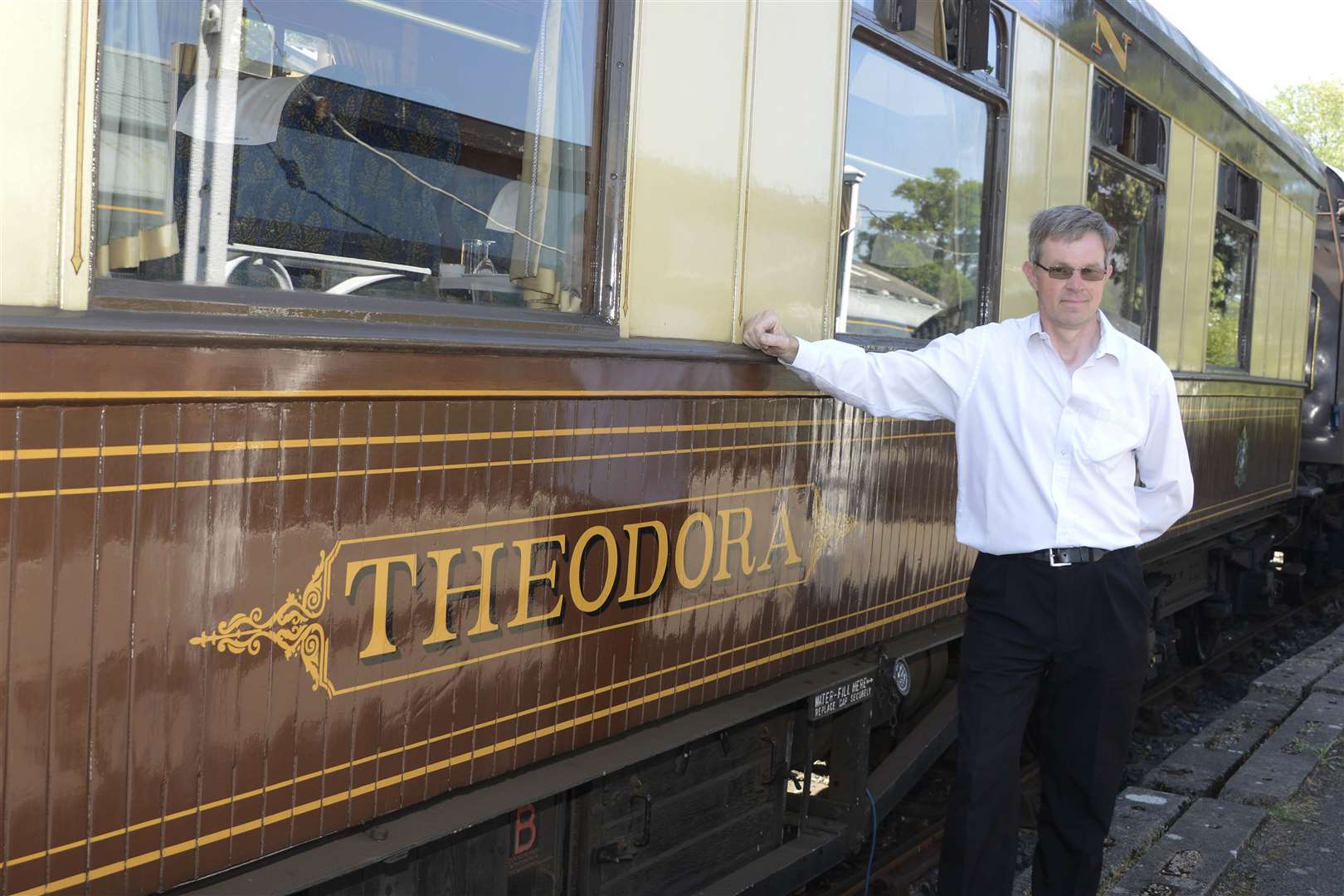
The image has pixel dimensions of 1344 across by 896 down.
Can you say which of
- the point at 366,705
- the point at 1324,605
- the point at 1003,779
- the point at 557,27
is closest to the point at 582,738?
the point at 366,705

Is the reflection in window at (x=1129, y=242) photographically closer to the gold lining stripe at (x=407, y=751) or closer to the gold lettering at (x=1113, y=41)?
the gold lettering at (x=1113, y=41)

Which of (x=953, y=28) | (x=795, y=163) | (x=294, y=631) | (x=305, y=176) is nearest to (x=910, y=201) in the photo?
(x=953, y=28)

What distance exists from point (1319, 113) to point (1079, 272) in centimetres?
4903

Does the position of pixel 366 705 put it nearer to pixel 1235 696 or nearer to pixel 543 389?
pixel 543 389

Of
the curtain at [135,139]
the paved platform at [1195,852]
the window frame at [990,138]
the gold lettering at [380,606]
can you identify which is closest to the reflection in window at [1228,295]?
the paved platform at [1195,852]

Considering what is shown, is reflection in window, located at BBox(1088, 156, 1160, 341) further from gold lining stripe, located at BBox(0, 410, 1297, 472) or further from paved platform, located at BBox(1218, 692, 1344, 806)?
gold lining stripe, located at BBox(0, 410, 1297, 472)

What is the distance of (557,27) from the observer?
2.58 meters

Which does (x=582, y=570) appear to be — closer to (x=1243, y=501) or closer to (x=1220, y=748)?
(x=1220, y=748)

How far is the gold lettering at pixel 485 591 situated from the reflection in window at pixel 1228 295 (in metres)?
5.18

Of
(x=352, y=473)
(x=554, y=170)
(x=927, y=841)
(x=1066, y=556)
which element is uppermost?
(x=554, y=170)

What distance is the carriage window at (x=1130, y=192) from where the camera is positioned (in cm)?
510

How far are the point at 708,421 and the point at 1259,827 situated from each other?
112 inches

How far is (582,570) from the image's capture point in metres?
2.69

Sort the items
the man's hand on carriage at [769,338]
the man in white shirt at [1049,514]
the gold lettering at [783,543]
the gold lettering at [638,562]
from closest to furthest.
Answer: the gold lettering at [638,562] < the man in white shirt at [1049,514] < the man's hand on carriage at [769,338] < the gold lettering at [783,543]
